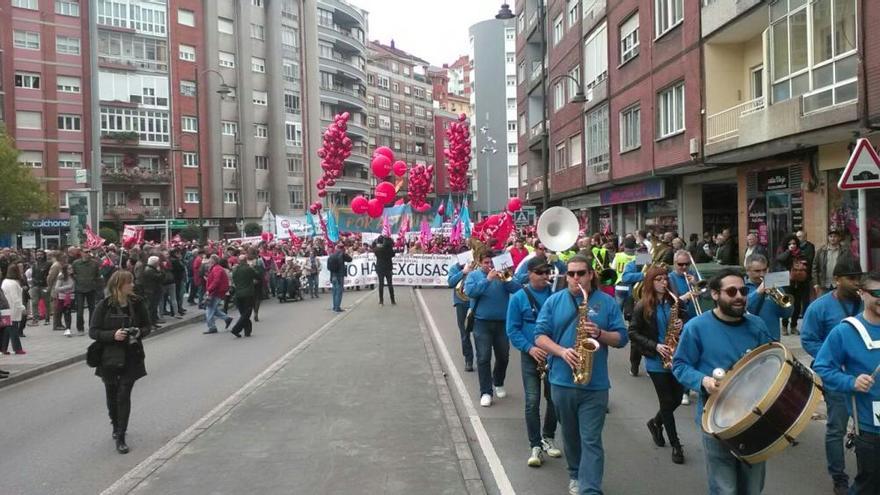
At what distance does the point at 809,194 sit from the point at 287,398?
12.2 m

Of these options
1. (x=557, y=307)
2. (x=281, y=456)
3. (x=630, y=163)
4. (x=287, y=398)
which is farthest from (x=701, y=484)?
(x=630, y=163)

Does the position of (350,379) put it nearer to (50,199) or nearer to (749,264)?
(749,264)

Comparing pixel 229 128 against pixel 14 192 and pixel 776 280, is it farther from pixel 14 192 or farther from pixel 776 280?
pixel 776 280

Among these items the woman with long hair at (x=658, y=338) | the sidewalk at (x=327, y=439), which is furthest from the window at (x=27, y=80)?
the woman with long hair at (x=658, y=338)

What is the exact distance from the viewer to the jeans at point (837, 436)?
514 centimetres

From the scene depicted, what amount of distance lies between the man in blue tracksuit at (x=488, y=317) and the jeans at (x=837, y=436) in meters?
3.34

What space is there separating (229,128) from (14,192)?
20.9 m

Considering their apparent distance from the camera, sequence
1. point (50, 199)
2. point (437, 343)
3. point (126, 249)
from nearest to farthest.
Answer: point (437, 343)
point (126, 249)
point (50, 199)

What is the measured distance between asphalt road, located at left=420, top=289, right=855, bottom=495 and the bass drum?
1650 mm

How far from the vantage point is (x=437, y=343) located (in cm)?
1259

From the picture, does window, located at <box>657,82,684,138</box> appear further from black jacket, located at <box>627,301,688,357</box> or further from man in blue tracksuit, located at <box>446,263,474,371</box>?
black jacket, located at <box>627,301,688,357</box>

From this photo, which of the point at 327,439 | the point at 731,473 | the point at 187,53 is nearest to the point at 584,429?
the point at 731,473

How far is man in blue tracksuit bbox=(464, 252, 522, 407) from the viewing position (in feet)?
25.7

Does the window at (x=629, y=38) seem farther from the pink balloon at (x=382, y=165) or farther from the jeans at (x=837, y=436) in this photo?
the jeans at (x=837, y=436)
